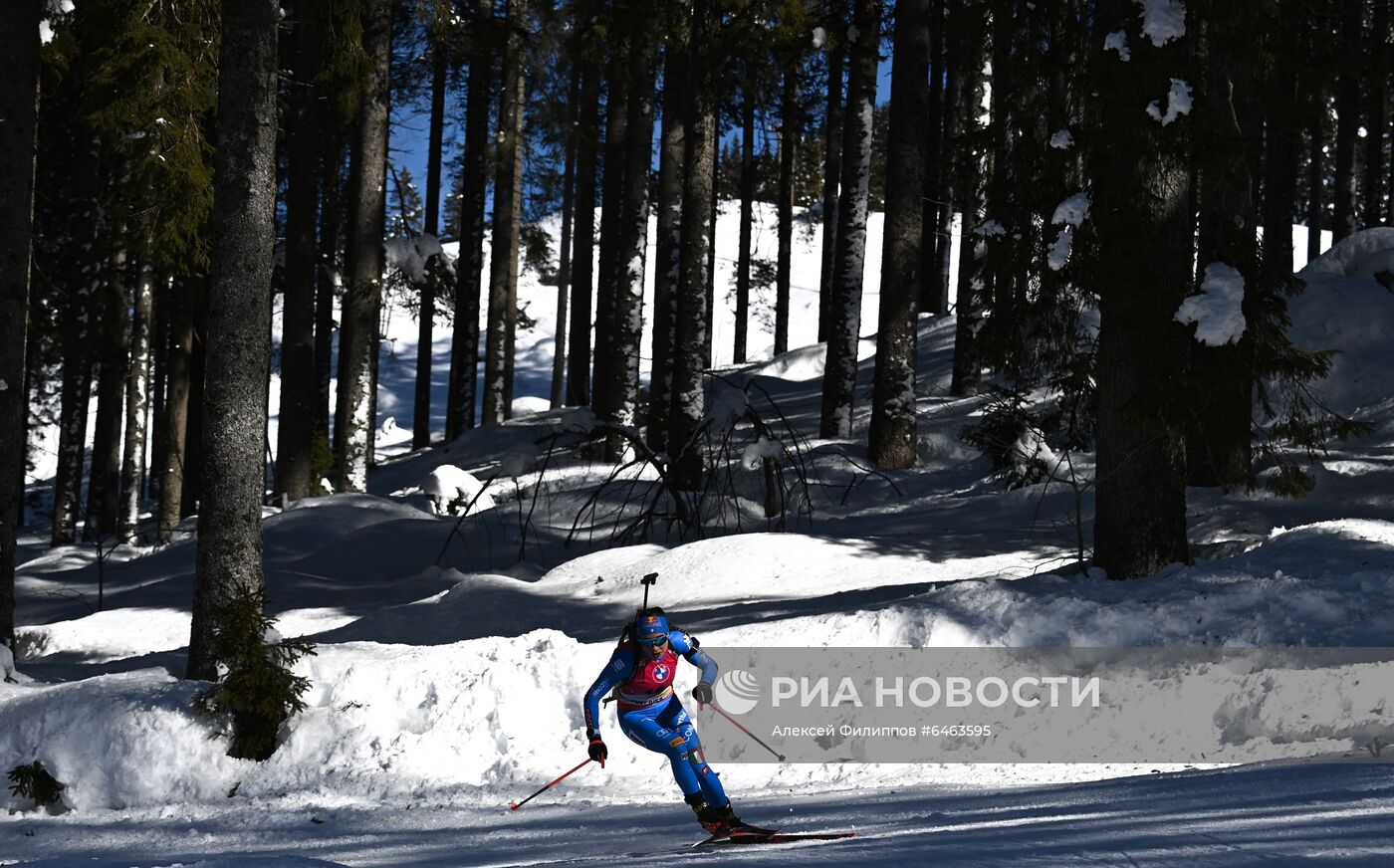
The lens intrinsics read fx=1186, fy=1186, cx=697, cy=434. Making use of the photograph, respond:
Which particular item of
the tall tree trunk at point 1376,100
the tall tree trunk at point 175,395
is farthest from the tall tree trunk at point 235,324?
the tall tree trunk at point 1376,100

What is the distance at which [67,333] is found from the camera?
1895 cm

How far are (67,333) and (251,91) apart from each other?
43.6ft

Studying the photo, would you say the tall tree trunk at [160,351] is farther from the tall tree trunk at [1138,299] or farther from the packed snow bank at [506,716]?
the tall tree trunk at [1138,299]

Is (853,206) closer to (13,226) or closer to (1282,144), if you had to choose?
(13,226)

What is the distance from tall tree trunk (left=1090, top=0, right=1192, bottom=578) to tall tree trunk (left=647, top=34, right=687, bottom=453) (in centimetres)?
670

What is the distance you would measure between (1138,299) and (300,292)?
37.7 ft

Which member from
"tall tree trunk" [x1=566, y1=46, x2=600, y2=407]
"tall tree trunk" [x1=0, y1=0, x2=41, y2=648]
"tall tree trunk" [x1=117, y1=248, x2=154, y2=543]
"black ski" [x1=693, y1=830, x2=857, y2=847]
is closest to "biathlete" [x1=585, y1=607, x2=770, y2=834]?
"black ski" [x1=693, y1=830, x2=857, y2=847]

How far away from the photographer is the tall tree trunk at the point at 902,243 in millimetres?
14375

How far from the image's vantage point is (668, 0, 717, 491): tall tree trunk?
44.6 feet

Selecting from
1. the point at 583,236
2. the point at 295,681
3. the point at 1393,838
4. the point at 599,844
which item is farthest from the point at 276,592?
the point at 583,236

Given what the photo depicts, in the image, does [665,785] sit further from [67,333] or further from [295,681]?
[67,333]

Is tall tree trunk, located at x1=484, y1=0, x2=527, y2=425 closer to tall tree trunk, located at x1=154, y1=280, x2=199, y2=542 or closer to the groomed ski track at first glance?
tall tree trunk, located at x1=154, y1=280, x2=199, y2=542

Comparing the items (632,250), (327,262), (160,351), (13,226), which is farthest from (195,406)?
(13,226)

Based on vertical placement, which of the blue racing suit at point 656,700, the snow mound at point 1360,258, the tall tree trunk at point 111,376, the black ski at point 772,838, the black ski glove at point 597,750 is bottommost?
the black ski at point 772,838
